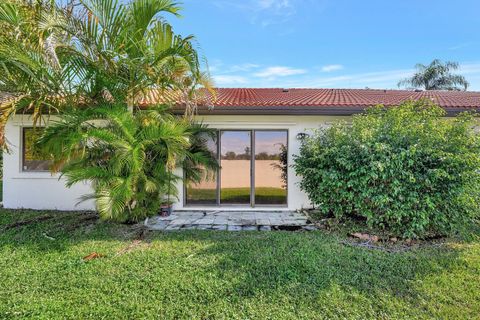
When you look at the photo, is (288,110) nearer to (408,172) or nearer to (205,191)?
(408,172)

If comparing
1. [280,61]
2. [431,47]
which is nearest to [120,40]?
[280,61]

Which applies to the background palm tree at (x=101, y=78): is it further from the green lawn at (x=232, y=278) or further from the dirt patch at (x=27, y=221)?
the dirt patch at (x=27, y=221)

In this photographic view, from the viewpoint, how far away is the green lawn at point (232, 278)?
122 inches

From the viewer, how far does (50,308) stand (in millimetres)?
3074

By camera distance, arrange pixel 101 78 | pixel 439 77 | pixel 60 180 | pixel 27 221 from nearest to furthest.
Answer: pixel 101 78 < pixel 27 221 < pixel 60 180 < pixel 439 77

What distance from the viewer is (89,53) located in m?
5.33

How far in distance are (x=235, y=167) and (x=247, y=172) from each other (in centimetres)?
41

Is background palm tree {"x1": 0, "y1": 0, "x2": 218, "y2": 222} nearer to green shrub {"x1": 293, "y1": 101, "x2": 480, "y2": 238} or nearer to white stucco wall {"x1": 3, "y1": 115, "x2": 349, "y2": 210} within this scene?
white stucco wall {"x1": 3, "y1": 115, "x2": 349, "y2": 210}

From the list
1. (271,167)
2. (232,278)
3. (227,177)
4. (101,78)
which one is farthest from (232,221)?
(101,78)

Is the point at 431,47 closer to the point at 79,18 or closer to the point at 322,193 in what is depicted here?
the point at 322,193

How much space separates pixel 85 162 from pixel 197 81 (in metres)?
3.17

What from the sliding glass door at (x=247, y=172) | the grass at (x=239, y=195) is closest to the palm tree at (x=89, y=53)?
the sliding glass door at (x=247, y=172)

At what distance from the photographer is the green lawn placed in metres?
3.09

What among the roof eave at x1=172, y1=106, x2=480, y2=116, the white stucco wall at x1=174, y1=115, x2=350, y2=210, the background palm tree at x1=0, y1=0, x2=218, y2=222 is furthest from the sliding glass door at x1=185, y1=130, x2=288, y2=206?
the background palm tree at x1=0, y1=0, x2=218, y2=222
